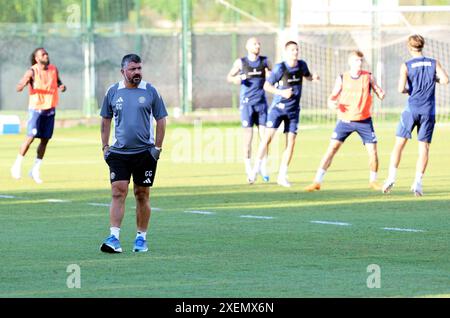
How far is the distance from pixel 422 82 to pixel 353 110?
141 cm

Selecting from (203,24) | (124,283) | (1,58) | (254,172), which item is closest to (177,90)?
(203,24)

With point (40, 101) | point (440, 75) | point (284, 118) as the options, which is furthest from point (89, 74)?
point (440, 75)

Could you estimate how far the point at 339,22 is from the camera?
132ft

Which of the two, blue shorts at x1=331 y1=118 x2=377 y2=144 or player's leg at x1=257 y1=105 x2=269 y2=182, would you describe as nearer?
blue shorts at x1=331 y1=118 x2=377 y2=144

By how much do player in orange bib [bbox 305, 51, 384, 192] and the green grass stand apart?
0.46m

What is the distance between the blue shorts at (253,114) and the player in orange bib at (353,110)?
2240mm

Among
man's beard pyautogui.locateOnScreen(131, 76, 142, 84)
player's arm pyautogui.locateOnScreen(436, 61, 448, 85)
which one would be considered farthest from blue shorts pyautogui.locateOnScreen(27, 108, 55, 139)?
man's beard pyautogui.locateOnScreen(131, 76, 142, 84)

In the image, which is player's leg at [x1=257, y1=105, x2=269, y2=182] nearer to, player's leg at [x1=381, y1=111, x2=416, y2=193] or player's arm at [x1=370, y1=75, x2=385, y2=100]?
player's arm at [x1=370, y1=75, x2=385, y2=100]

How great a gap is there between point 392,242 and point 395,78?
1145 inches

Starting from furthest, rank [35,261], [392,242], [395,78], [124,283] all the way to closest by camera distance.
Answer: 1. [395,78]
2. [392,242]
3. [35,261]
4. [124,283]

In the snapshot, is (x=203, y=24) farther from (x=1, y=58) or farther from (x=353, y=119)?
(x=353, y=119)

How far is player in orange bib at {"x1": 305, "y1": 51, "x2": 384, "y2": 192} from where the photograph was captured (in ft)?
68.6

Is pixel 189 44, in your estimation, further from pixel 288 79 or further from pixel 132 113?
pixel 132 113

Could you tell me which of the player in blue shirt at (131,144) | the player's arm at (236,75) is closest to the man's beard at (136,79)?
the player in blue shirt at (131,144)
